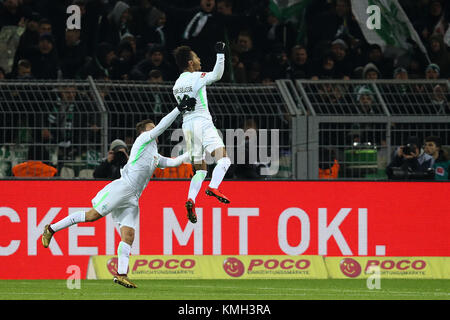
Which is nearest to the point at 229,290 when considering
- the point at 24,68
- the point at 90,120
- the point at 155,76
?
the point at 90,120

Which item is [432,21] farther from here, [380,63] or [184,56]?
[184,56]

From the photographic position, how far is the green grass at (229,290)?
12.2 metres

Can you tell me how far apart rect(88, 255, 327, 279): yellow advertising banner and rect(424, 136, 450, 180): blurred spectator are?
2.37m

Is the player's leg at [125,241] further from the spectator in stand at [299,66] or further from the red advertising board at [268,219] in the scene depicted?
the spectator in stand at [299,66]

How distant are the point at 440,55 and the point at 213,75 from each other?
8.24 metres

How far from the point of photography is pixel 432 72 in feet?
59.5

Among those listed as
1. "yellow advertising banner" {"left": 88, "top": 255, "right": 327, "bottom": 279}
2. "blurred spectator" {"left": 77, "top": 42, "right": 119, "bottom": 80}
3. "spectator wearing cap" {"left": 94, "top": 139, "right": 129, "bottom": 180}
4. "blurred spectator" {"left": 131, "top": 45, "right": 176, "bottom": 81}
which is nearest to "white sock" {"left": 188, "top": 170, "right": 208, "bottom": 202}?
"spectator wearing cap" {"left": 94, "top": 139, "right": 129, "bottom": 180}

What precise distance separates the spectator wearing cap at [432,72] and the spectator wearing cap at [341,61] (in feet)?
4.47

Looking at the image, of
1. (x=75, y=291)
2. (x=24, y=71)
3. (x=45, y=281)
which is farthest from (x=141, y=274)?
(x=24, y=71)

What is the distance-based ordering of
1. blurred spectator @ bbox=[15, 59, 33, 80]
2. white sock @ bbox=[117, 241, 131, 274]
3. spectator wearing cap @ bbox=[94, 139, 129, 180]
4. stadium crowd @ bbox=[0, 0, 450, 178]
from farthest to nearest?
stadium crowd @ bbox=[0, 0, 450, 178] < blurred spectator @ bbox=[15, 59, 33, 80] < spectator wearing cap @ bbox=[94, 139, 129, 180] < white sock @ bbox=[117, 241, 131, 274]

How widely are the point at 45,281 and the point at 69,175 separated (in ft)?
5.72

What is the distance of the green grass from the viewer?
12.2m

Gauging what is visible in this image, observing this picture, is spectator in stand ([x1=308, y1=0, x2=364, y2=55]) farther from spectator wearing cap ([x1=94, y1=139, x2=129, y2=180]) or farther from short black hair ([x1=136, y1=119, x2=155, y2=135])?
short black hair ([x1=136, y1=119, x2=155, y2=135])

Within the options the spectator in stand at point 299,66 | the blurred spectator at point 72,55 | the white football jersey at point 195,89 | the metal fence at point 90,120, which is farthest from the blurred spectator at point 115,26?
the white football jersey at point 195,89
